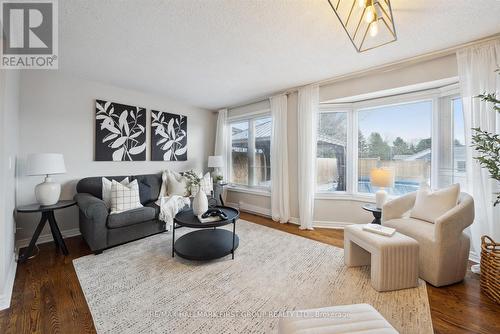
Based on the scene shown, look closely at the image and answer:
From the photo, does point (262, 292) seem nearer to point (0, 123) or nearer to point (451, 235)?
point (451, 235)

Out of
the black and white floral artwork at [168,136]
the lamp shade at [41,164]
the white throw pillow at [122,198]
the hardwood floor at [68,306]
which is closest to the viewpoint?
the hardwood floor at [68,306]

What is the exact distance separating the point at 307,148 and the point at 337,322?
8.88ft

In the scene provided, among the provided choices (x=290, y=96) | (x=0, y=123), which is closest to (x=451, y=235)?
(x=290, y=96)

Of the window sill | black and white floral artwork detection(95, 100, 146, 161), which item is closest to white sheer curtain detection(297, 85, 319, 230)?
the window sill

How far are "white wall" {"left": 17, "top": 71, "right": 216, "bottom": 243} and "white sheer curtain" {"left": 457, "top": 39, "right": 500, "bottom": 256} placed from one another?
4.58 m

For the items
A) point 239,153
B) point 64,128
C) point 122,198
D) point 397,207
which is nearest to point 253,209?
point 239,153

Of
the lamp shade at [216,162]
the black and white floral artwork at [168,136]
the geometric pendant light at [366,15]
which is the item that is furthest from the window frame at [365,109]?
the black and white floral artwork at [168,136]

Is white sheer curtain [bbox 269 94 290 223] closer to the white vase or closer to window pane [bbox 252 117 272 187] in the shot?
window pane [bbox 252 117 272 187]

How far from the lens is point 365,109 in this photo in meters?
3.37

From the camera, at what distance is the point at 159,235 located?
3.04m

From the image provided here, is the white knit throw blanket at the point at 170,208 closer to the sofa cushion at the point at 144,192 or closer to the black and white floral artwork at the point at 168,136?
the sofa cushion at the point at 144,192

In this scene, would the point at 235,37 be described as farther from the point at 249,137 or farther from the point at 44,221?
the point at 44,221

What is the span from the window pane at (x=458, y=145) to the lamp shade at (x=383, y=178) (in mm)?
794

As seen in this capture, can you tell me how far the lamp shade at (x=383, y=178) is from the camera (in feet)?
8.70
